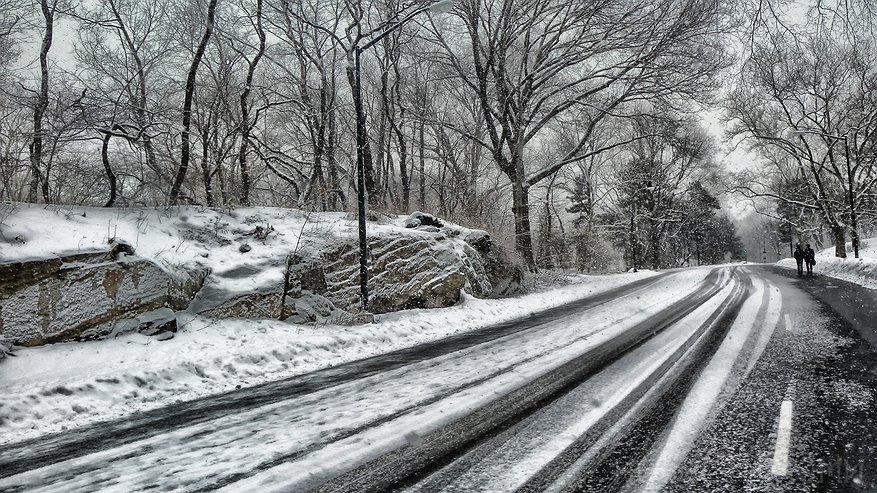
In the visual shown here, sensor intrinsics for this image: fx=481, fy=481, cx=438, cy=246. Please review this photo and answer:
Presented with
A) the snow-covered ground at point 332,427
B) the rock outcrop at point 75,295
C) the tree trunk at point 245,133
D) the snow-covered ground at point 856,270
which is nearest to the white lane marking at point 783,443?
the snow-covered ground at point 332,427

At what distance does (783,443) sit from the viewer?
3.40m

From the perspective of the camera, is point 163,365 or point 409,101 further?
point 409,101

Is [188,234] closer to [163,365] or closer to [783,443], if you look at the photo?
[163,365]

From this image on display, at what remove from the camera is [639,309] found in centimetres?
1206

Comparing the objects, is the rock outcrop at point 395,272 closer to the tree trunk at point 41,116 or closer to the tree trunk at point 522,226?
the tree trunk at point 41,116

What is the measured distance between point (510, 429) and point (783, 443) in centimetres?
192

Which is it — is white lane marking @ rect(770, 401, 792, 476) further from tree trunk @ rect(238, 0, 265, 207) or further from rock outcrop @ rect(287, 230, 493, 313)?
tree trunk @ rect(238, 0, 265, 207)

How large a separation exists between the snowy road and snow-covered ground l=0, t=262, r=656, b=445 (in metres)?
0.65

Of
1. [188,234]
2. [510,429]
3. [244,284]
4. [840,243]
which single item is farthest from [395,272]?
[840,243]

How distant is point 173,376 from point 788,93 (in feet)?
118

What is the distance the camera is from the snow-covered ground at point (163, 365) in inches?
207

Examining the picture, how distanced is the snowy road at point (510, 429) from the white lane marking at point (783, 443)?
2 centimetres

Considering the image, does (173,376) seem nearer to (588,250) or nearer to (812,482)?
(812,482)

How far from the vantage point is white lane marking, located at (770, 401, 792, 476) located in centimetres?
301
